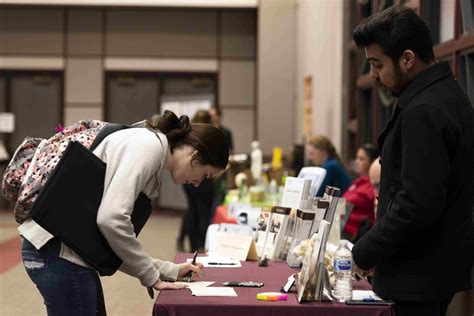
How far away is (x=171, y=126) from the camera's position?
2371 millimetres

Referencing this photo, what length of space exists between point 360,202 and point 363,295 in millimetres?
2514

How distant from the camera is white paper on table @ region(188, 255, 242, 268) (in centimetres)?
302

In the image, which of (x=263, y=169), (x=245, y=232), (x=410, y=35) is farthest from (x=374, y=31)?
(x=263, y=169)

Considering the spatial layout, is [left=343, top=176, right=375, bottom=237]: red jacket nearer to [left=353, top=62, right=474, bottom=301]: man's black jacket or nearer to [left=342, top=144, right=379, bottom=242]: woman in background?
[left=342, top=144, right=379, bottom=242]: woman in background

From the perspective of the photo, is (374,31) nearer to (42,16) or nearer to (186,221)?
(186,221)

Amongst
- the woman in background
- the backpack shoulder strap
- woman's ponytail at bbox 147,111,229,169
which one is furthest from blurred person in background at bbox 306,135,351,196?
the backpack shoulder strap

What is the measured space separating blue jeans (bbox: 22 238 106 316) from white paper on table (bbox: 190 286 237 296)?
0.34m

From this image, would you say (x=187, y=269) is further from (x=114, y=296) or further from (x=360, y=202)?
→ (x=114, y=296)

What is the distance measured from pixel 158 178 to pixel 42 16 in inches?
389

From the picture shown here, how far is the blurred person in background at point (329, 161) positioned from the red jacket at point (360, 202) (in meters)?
0.96

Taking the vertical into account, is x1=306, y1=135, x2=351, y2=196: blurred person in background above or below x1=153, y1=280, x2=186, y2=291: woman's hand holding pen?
above

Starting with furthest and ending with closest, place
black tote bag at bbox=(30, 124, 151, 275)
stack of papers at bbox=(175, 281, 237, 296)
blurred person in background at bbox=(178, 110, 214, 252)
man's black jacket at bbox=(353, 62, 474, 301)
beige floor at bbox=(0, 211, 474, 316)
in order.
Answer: blurred person in background at bbox=(178, 110, 214, 252)
beige floor at bbox=(0, 211, 474, 316)
stack of papers at bbox=(175, 281, 237, 296)
black tote bag at bbox=(30, 124, 151, 275)
man's black jacket at bbox=(353, 62, 474, 301)

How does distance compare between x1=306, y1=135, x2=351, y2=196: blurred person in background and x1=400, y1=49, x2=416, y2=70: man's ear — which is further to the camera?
x1=306, y1=135, x2=351, y2=196: blurred person in background

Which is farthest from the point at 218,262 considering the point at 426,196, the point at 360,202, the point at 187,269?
the point at 360,202
